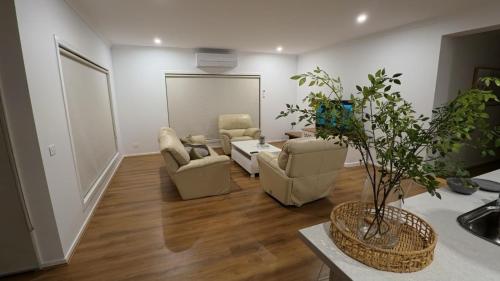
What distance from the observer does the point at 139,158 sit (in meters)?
5.33

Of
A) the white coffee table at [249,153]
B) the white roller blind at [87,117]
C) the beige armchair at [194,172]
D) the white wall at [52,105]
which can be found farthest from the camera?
the white coffee table at [249,153]

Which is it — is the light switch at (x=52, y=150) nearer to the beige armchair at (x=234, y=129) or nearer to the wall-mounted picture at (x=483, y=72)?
the beige armchair at (x=234, y=129)

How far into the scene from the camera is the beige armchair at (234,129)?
5.45 metres

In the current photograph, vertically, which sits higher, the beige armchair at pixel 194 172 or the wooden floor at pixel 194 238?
the beige armchair at pixel 194 172

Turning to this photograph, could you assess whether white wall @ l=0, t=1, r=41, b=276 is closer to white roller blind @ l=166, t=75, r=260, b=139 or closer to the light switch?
the light switch

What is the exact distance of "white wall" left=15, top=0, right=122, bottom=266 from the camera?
1.85 meters

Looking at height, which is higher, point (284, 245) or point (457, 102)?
point (457, 102)

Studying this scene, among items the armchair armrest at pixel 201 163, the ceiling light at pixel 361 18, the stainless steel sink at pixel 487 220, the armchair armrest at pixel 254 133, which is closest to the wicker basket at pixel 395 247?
the stainless steel sink at pixel 487 220

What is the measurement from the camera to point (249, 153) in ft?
13.5

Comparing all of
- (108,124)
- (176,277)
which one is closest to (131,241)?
(176,277)

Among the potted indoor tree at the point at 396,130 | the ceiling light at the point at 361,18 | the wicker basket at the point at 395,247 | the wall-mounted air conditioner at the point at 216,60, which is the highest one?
the ceiling light at the point at 361,18

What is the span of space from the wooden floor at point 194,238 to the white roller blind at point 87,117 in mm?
528

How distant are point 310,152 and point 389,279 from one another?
189 centimetres

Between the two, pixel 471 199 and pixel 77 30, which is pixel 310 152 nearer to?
pixel 471 199
